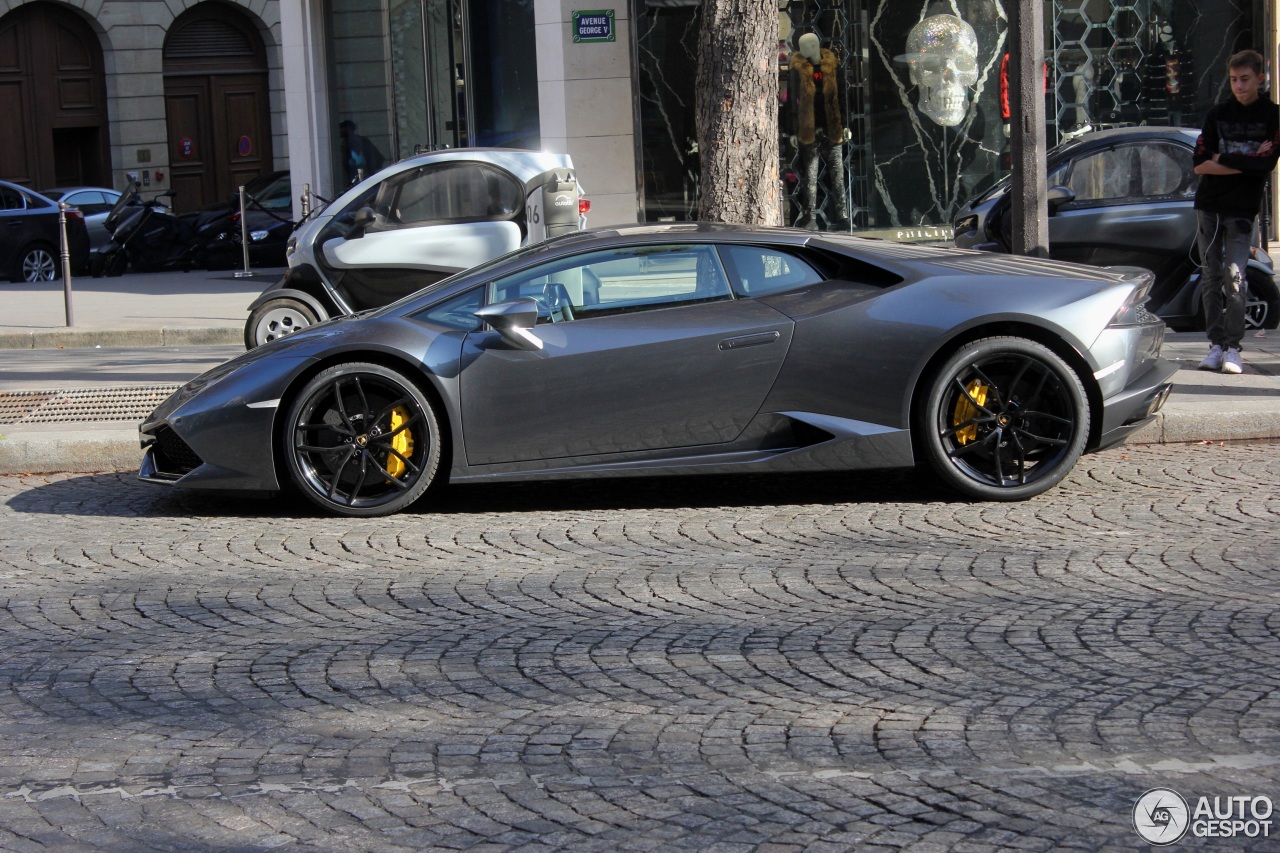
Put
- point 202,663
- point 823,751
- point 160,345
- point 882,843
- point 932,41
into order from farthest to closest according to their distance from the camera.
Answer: point 932,41 < point 160,345 < point 202,663 < point 823,751 < point 882,843

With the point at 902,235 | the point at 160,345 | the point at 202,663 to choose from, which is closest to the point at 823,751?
the point at 202,663

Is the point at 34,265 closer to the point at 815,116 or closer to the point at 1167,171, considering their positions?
the point at 815,116

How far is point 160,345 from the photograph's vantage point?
48.0ft

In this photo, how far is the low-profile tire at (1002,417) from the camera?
662cm

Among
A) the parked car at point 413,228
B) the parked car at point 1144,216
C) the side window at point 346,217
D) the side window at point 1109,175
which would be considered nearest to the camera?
the parked car at point 1144,216

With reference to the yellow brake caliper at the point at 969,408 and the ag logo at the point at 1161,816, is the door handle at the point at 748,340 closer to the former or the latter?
the yellow brake caliper at the point at 969,408

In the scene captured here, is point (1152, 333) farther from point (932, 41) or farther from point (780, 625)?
point (932, 41)

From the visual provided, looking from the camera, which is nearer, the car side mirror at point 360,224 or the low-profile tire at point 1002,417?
the low-profile tire at point 1002,417

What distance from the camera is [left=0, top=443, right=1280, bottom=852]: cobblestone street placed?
3521 mm

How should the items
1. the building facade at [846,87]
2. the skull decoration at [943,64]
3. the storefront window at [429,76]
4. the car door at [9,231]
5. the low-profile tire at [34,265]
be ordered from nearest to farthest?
the building facade at [846,87], the skull decoration at [943,64], the storefront window at [429,76], the car door at [9,231], the low-profile tire at [34,265]

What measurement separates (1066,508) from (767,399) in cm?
136

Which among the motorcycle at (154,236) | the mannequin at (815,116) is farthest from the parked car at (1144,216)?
the motorcycle at (154,236)

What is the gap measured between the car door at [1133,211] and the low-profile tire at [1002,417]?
16.5ft

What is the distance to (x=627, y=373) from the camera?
6648mm
